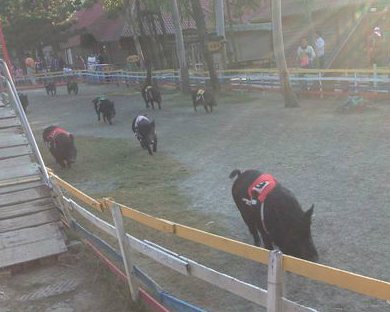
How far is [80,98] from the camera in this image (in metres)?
25.6

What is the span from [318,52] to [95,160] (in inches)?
467

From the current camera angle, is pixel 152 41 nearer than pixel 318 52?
No

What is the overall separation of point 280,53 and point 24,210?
9.94 m

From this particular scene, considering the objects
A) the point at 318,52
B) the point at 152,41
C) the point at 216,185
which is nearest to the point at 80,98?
the point at 152,41

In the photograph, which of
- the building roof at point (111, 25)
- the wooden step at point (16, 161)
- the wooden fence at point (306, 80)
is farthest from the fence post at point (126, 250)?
the building roof at point (111, 25)

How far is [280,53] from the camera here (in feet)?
47.5

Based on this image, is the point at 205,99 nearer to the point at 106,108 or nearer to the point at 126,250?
the point at 106,108

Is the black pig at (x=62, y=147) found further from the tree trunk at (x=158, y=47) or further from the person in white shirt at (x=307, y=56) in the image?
the tree trunk at (x=158, y=47)

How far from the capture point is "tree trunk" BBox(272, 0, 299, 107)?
13914 millimetres

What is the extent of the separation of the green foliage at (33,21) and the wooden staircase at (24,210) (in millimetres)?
31496

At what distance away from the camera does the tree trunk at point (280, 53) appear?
13914 mm

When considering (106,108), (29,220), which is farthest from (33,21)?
(29,220)

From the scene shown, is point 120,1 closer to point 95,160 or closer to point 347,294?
point 95,160

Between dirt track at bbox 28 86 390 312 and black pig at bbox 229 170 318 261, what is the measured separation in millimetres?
364
